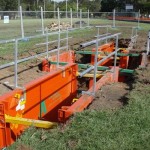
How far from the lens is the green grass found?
15.1 feet

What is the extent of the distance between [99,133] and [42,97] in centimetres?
372

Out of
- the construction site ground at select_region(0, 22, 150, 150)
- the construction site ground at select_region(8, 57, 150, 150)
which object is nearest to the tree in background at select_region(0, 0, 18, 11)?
A: the construction site ground at select_region(0, 22, 150, 150)

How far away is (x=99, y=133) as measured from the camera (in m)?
4.92

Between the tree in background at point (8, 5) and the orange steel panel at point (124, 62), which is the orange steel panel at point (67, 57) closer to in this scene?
the orange steel panel at point (124, 62)

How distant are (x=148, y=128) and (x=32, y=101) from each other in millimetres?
3504

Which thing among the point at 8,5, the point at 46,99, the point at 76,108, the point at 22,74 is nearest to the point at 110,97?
the point at 76,108

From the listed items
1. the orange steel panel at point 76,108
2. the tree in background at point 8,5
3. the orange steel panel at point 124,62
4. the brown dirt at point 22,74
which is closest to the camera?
the orange steel panel at point 76,108

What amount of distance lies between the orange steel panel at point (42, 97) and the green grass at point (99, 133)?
1220mm

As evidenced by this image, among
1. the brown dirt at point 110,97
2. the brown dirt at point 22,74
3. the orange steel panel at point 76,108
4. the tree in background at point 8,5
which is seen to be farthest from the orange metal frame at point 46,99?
the tree in background at point 8,5

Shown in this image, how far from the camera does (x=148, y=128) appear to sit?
5.10 m

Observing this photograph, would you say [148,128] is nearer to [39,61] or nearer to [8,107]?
[8,107]

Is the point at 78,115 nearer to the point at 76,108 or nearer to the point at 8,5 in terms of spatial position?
the point at 76,108

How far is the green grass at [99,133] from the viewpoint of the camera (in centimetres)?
462

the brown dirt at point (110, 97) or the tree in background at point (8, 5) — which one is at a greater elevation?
the tree in background at point (8, 5)
